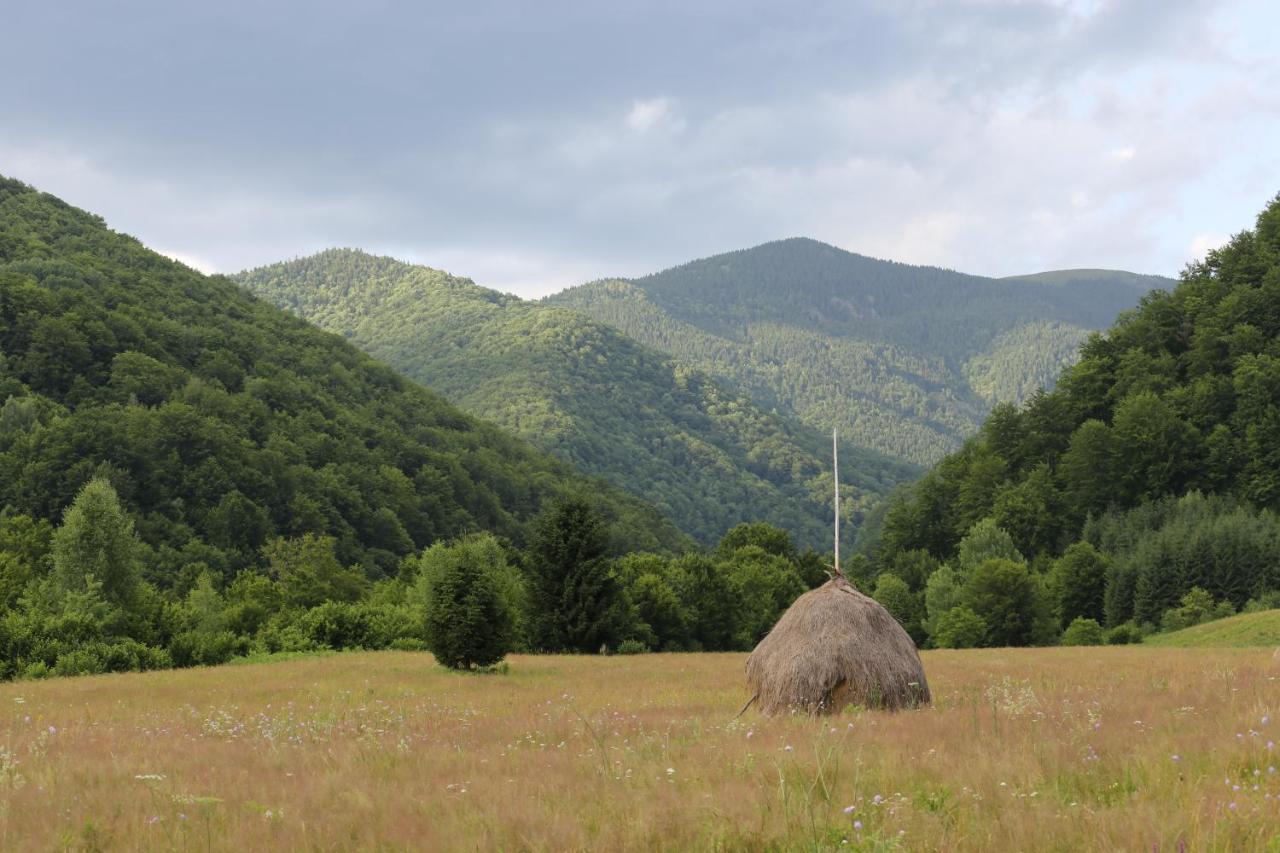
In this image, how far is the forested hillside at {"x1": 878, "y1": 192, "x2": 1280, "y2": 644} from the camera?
73812 mm

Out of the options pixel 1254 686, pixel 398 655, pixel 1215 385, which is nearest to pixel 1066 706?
pixel 1254 686

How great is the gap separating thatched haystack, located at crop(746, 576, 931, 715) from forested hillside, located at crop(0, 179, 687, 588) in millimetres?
69240

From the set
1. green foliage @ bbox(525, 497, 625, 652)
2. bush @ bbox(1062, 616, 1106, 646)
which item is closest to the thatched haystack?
green foliage @ bbox(525, 497, 625, 652)

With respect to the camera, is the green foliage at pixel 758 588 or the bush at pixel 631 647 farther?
the green foliage at pixel 758 588

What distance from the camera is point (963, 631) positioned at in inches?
2530

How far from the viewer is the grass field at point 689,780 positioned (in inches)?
244

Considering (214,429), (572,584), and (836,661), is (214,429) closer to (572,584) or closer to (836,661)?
(572,584)

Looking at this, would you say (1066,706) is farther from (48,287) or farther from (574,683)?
(48,287)

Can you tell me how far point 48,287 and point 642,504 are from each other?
85520 mm

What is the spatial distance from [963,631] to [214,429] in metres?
77.7

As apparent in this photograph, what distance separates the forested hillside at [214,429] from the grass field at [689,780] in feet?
229

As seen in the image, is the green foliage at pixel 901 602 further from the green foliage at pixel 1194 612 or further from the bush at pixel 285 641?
the bush at pixel 285 641

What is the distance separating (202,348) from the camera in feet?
442

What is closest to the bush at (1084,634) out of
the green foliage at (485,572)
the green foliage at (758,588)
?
the green foliage at (758,588)
